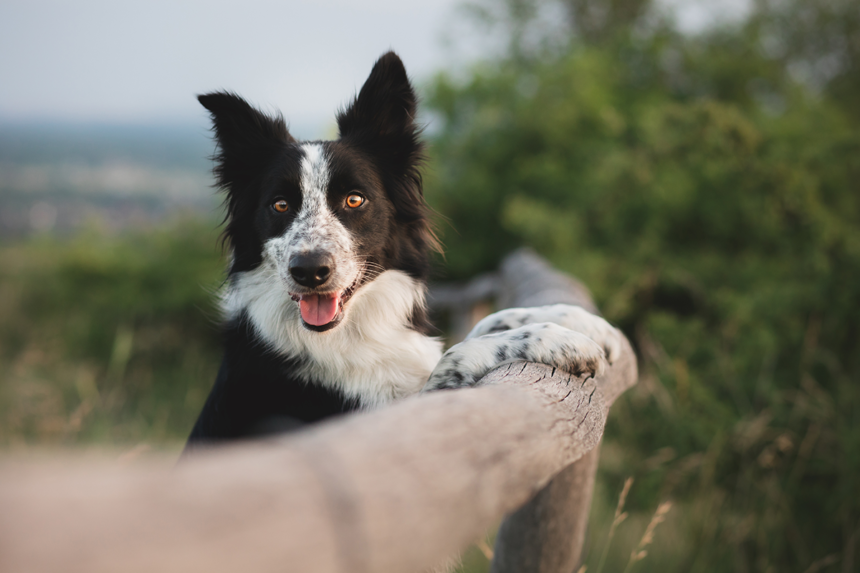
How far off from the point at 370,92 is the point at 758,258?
4591 millimetres

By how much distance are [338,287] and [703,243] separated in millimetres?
4962

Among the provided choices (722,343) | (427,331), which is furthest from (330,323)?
(722,343)

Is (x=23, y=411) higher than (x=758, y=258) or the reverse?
the reverse

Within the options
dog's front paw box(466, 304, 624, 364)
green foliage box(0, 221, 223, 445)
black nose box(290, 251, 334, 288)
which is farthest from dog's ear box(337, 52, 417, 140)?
green foliage box(0, 221, 223, 445)

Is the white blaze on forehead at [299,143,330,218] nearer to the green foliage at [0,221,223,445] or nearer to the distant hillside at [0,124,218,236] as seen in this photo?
the green foliage at [0,221,223,445]

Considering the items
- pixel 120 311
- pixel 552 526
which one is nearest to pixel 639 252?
pixel 552 526

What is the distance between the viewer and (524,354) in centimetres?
188

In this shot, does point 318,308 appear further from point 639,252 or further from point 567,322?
point 639,252

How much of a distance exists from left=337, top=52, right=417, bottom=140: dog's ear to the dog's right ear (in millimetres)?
405

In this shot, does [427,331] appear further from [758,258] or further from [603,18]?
[603,18]

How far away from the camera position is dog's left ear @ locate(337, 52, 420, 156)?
9.36 feet

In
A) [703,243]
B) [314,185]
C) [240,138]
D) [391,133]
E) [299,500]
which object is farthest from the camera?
[703,243]

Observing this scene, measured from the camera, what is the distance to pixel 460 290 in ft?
24.6

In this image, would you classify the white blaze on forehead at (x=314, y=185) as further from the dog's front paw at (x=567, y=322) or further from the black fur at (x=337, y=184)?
the dog's front paw at (x=567, y=322)
